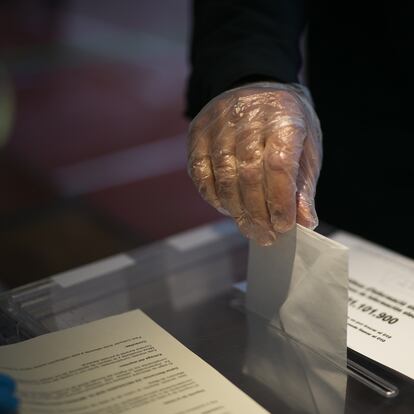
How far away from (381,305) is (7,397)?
0.51 m

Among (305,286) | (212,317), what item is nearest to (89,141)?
(212,317)

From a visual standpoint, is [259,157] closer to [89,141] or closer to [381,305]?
[381,305]

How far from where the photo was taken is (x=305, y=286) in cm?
83

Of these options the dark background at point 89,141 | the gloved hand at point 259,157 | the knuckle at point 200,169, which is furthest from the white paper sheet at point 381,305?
the dark background at point 89,141

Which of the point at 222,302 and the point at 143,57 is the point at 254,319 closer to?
the point at 222,302

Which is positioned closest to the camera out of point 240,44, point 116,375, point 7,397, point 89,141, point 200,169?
point 7,397

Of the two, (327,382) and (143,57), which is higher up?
(327,382)

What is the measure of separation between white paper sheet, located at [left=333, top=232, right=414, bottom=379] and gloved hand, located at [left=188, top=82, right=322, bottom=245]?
157mm

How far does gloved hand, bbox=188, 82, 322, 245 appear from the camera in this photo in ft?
2.80

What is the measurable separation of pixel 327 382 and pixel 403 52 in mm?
668

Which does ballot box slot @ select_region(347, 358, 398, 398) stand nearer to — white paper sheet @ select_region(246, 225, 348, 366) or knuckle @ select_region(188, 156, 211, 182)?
white paper sheet @ select_region(246, 225, 348, 366)

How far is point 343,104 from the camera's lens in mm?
1399

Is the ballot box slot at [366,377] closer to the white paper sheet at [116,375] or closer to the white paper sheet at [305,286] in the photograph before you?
the white paper sheet at [305,286]

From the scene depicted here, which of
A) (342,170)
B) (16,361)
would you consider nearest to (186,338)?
(16,361)
